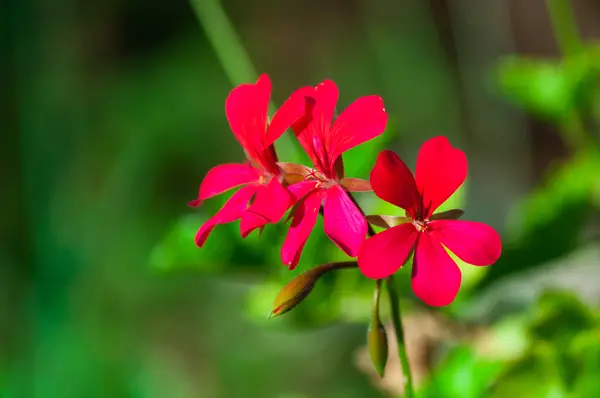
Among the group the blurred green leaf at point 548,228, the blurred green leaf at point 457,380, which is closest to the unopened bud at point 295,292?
the blurred green leaf at point 457,380

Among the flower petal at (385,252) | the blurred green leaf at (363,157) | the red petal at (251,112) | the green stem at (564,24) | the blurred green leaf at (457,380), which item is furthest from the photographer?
the green stem at (564,24)

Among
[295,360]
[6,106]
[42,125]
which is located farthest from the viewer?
[6,106]

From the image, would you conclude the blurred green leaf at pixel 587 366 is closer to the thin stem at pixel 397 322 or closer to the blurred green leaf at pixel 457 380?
the blurred green leaf at pixel 457 380

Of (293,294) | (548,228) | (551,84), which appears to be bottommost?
(548,228)

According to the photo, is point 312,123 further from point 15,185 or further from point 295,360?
point 15,185

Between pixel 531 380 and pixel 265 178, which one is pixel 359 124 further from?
pixel 531 380

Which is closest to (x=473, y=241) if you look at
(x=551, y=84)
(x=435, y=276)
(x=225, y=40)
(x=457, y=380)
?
(x=435, y=276)

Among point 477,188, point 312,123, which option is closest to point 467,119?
point 477,188

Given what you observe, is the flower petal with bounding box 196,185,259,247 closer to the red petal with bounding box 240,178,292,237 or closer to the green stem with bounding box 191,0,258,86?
the red petal with bounding box 240,178,292,237
